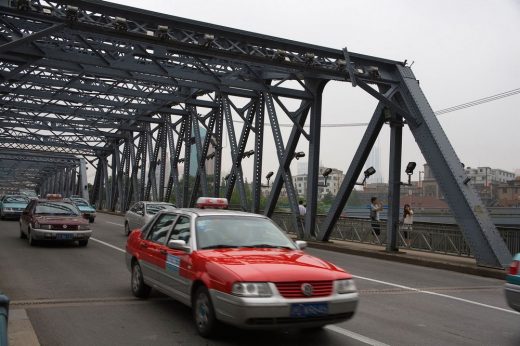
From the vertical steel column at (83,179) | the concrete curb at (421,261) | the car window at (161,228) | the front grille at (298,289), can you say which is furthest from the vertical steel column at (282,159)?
the vertical steel column at (83,179)

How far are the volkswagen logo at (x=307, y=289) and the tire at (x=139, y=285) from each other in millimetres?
3417

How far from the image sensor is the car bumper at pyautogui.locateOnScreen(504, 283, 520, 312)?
652cm

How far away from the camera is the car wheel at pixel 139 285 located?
324 inches

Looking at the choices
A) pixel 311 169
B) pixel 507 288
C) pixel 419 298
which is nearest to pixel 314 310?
pixel 507 288

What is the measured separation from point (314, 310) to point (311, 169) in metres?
16.0

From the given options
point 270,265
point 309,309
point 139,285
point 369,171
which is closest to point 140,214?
point 369,171

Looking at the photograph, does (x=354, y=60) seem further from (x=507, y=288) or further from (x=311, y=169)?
(x=507, y=288)

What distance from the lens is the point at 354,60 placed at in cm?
1852

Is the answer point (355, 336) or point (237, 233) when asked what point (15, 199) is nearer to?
point (237, 233)

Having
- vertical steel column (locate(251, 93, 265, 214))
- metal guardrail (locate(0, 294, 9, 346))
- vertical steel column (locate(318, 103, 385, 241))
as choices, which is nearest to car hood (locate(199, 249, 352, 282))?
metal guardrail (locate(0, 294, 9, 346))

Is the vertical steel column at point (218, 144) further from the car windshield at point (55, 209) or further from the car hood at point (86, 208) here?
the car windshield at point (55, 209)

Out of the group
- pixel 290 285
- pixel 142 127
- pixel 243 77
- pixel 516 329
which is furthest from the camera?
pixel 142 127

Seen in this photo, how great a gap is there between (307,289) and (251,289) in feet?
1.98

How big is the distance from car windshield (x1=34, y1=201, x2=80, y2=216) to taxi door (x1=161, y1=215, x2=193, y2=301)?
34.6 ft
